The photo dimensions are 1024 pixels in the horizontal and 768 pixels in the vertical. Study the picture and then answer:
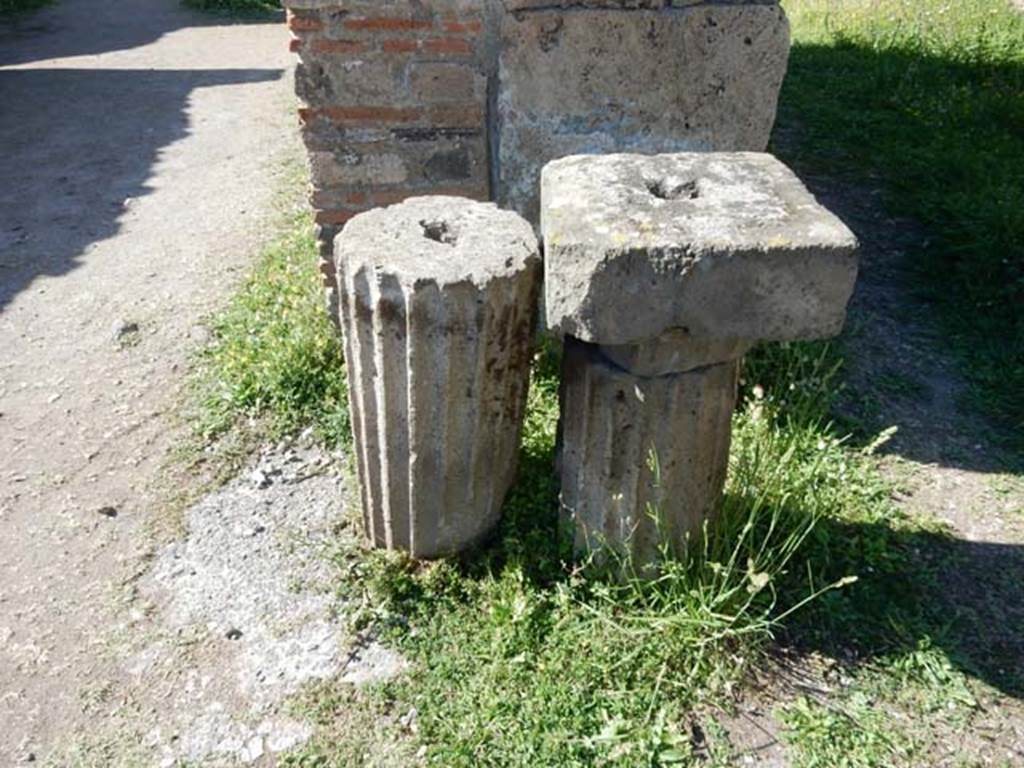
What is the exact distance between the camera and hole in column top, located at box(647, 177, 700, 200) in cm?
255

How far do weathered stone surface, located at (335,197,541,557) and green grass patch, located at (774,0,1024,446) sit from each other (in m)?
2.32

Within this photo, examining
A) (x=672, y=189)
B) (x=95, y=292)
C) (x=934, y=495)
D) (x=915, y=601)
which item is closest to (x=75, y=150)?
(x=95, y=292)

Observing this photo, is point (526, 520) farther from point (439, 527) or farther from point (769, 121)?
point (769, 121)

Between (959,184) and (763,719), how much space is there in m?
4.31

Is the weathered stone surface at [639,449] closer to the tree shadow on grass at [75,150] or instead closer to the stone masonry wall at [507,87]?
the stone masonry wall at [507,87]

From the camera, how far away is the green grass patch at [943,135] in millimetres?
4391

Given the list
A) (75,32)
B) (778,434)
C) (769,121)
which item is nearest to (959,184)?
(769,121)

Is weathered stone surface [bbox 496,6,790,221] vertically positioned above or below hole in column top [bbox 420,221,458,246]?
above

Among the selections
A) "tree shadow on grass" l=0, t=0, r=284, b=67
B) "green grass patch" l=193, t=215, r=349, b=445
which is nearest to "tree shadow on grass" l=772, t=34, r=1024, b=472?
"green grass patch" l=193, t=215, r=349, b=445

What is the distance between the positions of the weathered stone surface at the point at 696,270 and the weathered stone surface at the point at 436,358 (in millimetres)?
259

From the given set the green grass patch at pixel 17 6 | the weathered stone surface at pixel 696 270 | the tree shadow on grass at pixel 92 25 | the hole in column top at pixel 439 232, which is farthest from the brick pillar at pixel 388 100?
the green grass patch at pixel 17 6

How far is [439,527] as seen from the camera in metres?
2.84

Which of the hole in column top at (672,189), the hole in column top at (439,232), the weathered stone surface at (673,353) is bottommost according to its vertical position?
the weathered stone surface at (673,353)

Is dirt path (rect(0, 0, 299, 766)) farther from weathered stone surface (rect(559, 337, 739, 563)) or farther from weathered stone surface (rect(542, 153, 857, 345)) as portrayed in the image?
weathered stone surface (rect(542, 153, 857, 345))
